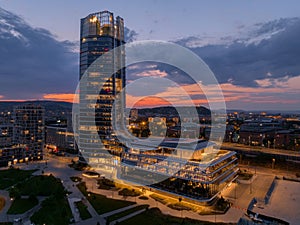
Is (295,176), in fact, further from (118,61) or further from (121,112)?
(118,61)

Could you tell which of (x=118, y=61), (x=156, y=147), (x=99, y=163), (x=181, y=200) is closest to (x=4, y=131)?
(x=99, y=163)

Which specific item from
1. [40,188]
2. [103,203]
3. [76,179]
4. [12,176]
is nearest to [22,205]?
[40,188]

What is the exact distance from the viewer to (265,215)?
25438 millimetres

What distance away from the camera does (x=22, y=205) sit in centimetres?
2920

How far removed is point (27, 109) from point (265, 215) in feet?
170

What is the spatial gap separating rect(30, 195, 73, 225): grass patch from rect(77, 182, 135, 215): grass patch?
2976 millimetres

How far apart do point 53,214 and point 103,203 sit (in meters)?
6.38

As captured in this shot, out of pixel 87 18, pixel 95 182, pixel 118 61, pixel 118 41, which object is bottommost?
pixel 95 182

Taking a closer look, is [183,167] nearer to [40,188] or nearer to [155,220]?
[155,220]

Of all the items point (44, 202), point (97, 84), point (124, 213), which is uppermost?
point (97, 84)

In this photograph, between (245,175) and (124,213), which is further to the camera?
(245,175)

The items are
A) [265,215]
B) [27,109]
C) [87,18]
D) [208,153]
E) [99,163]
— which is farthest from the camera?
[27,109]

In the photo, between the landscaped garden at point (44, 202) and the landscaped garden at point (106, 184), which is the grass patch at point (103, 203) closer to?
the landscaped garden at point (44, 202)

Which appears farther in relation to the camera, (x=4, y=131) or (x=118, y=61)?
(x=4, y=131)
